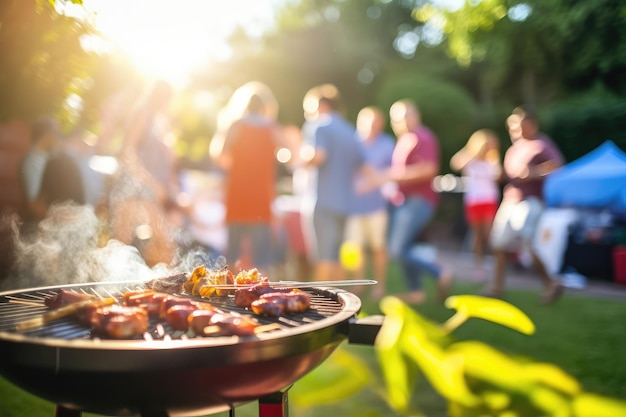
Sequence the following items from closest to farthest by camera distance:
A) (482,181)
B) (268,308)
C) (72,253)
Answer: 1. (268,308)
2. (72,253)
3. (482,181)

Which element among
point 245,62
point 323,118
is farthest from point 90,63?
point 245,62

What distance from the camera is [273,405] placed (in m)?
1.89

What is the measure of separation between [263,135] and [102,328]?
3025 mm

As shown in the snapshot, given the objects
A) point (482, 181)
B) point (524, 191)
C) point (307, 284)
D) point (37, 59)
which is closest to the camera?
point (307, 284)

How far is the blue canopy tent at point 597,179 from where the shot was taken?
323 centimetres

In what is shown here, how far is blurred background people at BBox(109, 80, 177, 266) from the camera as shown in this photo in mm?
4059

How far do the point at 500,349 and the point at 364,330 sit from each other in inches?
96.9

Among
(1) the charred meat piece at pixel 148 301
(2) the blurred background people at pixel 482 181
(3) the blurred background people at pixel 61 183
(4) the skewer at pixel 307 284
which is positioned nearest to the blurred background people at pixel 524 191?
(2) the blurred background people at pixel 482 181

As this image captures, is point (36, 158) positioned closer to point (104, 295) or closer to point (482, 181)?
point (104, 295)

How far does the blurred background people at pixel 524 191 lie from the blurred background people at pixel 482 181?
1.87 metres

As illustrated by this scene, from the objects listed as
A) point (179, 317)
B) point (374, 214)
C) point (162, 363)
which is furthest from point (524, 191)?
point (162, 363)

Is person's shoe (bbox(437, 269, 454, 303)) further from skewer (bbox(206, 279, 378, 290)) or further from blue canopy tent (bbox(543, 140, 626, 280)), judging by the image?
skewer (bbox(206, 279, 378, 290))

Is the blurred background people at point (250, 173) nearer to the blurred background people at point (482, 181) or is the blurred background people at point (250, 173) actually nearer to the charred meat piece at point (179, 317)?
the charred meat piece at point (179, 317)

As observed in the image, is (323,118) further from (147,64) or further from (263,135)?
(147,64)
